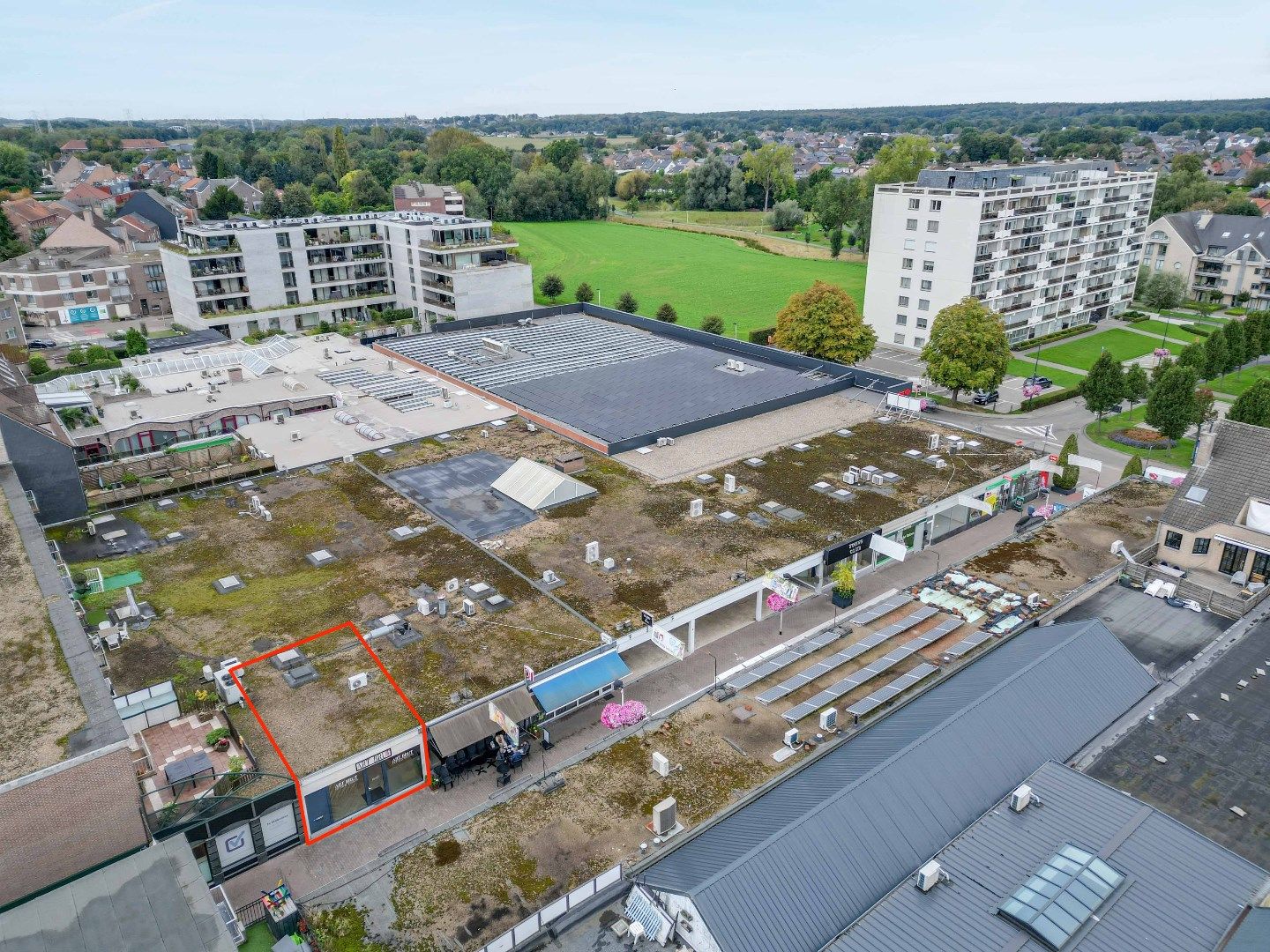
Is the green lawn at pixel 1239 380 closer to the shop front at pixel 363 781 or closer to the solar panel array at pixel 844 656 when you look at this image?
the solar panel array at pixel 844 656

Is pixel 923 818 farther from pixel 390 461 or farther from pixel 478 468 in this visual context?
pixel 390 461

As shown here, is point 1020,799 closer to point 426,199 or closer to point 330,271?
point 330,271

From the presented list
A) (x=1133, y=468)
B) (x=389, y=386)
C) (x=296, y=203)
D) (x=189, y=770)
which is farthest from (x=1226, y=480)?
(x=296, y=203)

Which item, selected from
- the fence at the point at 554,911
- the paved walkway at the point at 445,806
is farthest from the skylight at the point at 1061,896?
the paved walkway at the point at 445,806

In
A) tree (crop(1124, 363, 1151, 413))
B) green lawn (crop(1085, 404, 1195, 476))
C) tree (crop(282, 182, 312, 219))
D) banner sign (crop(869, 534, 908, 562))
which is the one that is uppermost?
tree (crop(282, 182, 312, 219))

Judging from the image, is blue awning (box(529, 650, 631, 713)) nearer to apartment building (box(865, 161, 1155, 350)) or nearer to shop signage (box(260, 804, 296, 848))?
shop signage (box(260, 804, 296, 848))

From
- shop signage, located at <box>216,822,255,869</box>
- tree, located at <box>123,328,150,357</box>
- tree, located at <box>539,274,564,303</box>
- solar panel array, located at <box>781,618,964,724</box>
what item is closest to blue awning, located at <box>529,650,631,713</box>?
solar panel array, located at <box>781,618,964,724</box>
